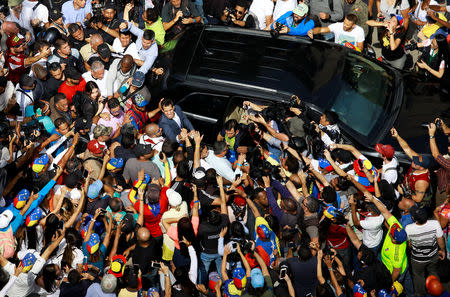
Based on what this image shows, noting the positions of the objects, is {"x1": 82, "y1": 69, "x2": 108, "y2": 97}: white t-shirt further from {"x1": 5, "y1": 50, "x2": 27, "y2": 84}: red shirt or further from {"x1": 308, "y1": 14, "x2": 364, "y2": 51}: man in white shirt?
{"x1": 308, "y1": 14, "x2": 364, "y2": 51}: man in white shirt

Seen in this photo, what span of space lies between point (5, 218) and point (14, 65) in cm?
345

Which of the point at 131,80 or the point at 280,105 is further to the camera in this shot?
the point at 131,80

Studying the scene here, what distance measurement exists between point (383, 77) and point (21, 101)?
5.35 meters

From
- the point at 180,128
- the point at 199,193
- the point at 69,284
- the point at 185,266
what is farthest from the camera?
the point at 180,128

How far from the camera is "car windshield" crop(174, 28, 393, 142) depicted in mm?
7059

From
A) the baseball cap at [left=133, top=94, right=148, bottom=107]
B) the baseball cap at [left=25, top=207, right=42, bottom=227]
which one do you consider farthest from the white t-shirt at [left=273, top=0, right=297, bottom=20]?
the baseball cap at [left=25, top=207, right=42, bottom=227]

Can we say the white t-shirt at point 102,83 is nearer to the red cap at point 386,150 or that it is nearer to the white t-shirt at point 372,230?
the red cap at point 386,150

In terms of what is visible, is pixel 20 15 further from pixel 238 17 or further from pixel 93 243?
pixel 93 243

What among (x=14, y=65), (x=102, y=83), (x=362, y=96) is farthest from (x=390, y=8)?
(x=14, y=65)

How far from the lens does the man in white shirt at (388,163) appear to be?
6.57m

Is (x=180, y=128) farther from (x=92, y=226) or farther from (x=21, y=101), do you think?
(x=21, y=101)

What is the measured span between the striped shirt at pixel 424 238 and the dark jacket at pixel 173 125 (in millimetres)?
3264

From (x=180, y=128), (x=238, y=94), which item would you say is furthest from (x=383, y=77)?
(x=180, y=128)

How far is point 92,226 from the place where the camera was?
6.36m
